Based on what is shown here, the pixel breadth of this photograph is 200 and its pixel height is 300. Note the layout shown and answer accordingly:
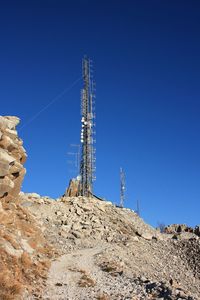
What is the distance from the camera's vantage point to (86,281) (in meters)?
25.1

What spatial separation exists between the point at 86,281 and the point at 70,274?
2.19 meters

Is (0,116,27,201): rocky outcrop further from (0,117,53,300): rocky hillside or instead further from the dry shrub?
the dry shrub

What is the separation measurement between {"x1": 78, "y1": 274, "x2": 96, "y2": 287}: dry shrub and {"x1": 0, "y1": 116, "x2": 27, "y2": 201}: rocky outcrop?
12.7m

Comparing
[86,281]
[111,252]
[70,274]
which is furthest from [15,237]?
[111,252]

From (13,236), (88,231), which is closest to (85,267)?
(13,236)

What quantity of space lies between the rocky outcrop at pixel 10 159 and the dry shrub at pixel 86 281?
1273 centimetres

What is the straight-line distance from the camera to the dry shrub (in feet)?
79.8

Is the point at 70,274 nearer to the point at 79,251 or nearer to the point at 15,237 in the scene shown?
the point at 15,237

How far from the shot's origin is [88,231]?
141 ft

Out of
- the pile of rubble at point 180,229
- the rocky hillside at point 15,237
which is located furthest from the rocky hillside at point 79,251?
the pile of rubble at point 180,229

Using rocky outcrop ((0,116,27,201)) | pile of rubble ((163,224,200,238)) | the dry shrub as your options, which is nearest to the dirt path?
the dry shrub

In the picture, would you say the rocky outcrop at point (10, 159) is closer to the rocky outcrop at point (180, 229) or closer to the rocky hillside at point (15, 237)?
the rocky hillside at point (15, 237)

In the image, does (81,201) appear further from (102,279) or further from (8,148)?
(102,279)

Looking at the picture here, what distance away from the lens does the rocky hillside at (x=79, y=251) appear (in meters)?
22.8
